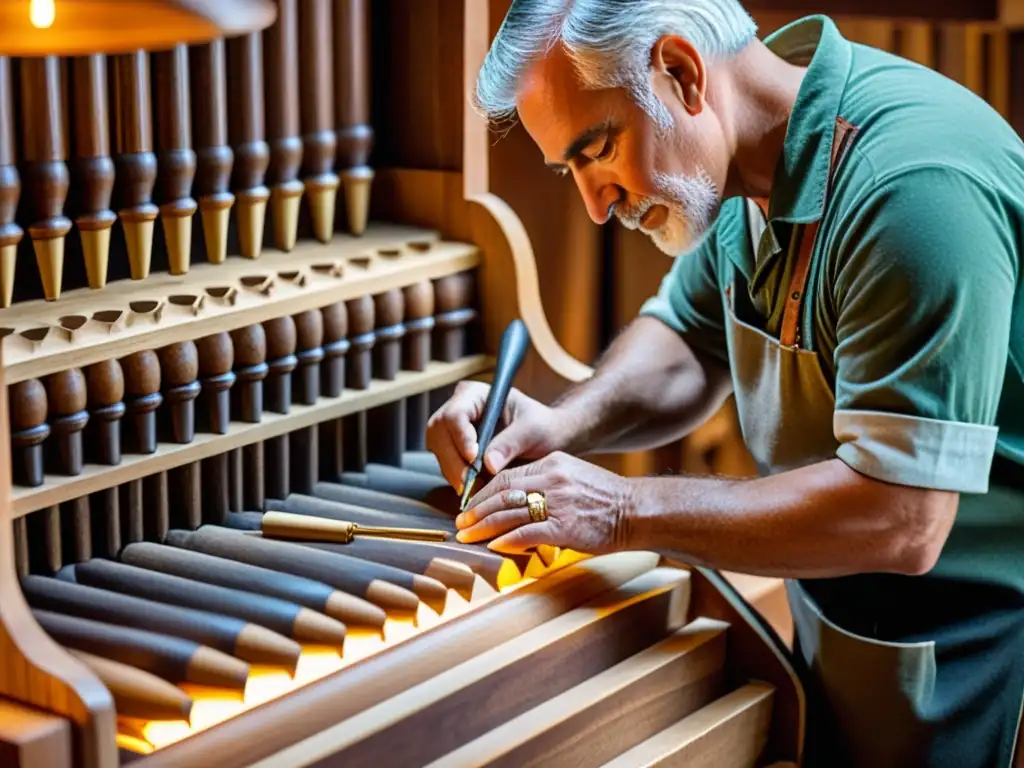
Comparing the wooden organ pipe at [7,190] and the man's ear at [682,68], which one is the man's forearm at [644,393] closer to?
the man's ear at [682,68]

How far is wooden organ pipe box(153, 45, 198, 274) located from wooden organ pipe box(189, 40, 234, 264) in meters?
0.02

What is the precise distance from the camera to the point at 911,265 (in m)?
1.32

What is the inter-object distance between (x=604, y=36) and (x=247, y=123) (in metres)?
0.41

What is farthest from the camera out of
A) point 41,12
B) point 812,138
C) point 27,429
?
point 812,138

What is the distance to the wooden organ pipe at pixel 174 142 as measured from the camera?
1509 millimetres

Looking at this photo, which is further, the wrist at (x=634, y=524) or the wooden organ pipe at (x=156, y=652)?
the wrist at (x=634, y=524)

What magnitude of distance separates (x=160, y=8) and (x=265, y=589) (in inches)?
19.9

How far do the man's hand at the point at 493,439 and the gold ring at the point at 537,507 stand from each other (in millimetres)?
143

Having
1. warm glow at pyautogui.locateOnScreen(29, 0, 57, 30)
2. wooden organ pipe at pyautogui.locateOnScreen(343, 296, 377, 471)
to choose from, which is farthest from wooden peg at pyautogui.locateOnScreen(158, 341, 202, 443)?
warm glow at pyautogui.locateOnScreen(29, 0, 57, 30)

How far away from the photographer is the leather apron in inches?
58.9

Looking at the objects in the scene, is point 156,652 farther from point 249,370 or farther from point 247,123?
point 247,123

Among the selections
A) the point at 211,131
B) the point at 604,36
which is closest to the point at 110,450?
the point at 211,131

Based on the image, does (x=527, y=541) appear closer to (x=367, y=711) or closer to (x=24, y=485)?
(x=367, y=711)

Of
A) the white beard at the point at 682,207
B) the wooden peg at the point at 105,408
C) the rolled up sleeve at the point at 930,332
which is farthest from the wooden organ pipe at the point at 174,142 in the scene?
the rolled up sleeve at the point at 930,332
